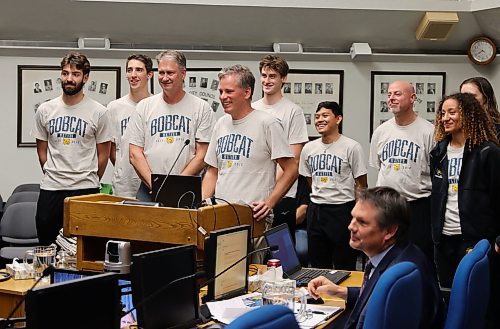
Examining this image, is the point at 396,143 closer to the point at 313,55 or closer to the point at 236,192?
the point at 236,192

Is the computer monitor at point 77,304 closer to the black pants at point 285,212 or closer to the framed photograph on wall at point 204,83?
the black pants at point 285,212

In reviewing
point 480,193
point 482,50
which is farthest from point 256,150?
point 482,50

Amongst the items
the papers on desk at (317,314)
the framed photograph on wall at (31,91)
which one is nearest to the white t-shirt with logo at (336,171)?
the papers on desk at (317,314)

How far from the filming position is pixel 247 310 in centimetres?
267

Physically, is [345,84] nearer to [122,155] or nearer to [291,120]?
[291,120]

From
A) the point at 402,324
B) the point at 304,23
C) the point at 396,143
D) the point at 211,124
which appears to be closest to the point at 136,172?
the point at 211,124

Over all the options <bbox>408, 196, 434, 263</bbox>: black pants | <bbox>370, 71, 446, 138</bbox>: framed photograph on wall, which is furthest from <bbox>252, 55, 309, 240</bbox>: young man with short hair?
<bbox>370, 71, 446, 138</bbox>: framed photograph on wall

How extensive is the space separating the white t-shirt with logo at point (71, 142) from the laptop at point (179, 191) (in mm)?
1292

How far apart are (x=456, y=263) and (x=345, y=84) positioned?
12.0 feet

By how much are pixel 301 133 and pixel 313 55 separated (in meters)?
2.62

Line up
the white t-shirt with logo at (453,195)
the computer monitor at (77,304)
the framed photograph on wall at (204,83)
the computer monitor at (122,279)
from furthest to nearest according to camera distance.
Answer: the framed photograph on wall at (204,83), the white t-shirt with logo at (453,195), the computer monitor at (122,279), the computer monitor at (77,304)

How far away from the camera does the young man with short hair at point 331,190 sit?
4.88 metres

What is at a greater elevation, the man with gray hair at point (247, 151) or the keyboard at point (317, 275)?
the man with gray hair at point (247, 151)

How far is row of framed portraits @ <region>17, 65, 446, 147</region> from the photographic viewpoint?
22.7 feet
